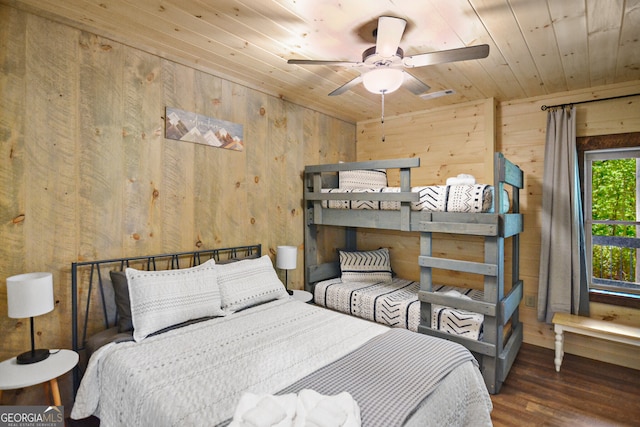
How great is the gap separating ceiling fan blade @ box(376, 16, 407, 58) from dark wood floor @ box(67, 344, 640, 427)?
239 cm

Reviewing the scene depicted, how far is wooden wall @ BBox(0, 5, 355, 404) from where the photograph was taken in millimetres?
1865

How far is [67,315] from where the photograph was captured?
2.05 m

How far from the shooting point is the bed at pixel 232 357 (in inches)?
53.6

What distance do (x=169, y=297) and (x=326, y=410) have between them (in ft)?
4.31

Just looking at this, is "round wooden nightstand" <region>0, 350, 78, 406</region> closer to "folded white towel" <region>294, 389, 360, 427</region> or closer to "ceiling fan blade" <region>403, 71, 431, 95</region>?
"folded white towel" <region>294, 389, 360, 427</region>

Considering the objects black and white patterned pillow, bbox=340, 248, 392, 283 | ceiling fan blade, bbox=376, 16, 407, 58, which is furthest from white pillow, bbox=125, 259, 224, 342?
ceiling fan blade, bbox=376, 16, 407, 58

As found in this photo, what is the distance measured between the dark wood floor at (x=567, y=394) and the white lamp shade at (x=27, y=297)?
107 inches

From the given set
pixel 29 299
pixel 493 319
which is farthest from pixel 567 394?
pixel 29 299

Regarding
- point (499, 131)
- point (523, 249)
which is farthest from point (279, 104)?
point (523, 249)

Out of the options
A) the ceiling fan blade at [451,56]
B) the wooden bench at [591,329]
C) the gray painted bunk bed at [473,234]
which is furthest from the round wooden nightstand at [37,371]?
the wooden bench at [591,329]

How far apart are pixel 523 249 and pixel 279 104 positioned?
283 cm

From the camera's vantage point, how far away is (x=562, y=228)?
10.0ft

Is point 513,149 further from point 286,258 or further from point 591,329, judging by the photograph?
point 286,258

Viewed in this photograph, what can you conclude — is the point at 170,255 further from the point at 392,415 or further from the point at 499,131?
the point at 499,131
